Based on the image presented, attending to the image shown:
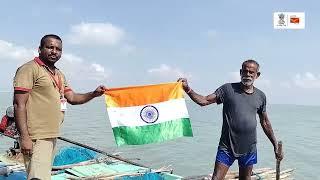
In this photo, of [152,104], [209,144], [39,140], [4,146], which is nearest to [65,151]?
[152,104]

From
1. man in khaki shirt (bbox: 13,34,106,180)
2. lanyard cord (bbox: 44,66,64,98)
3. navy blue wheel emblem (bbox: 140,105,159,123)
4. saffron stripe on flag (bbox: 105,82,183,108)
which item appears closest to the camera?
man in khaki shirt (bbox: 13,34,106,180)

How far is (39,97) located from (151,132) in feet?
10.2

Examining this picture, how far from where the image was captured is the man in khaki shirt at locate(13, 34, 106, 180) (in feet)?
15.6

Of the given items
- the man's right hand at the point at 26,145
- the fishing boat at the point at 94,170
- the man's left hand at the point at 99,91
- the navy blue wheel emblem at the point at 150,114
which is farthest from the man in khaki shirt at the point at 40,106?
the fishing boat at the point at 94,170

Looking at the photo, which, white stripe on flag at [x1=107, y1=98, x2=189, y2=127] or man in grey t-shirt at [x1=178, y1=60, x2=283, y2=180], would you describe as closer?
man in grey t-shirt at [x1=178, y1=60, x2=283, y2=180]

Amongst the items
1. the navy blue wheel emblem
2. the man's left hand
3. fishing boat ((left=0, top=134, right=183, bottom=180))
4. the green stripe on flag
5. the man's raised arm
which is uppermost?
the man's left hand

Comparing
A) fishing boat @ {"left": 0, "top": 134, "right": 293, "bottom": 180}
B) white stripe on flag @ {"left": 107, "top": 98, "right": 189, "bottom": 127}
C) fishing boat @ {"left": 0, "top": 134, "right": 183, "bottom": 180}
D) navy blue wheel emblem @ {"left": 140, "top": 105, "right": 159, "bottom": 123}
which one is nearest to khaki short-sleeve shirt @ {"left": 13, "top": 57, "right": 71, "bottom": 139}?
white stripe on flag @ {"left": 107, "top": 98, "right": 189, "bottom": 127}

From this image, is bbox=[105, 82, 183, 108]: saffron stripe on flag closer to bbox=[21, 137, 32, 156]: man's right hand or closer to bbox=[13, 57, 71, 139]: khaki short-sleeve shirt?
bbox=[13, 57, 71, 139]: khaki short-sleeve shirt

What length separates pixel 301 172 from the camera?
2789cm

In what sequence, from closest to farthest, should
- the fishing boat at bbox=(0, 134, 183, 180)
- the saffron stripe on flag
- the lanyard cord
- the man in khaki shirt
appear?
the man in khaki shirt, the lanyard cord, the saffron stripe on flag, the fishing boat at bbox=(0, 134, 183, 180)

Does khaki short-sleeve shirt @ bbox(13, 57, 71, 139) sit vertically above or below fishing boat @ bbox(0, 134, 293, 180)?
above

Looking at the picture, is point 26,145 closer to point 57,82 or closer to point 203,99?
point 57,82

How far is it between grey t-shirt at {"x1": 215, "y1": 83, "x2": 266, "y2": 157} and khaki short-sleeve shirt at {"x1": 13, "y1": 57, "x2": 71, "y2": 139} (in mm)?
2463

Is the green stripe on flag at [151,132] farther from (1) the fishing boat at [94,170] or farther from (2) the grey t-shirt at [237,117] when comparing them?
(1) the fishing boat at [94,170]
